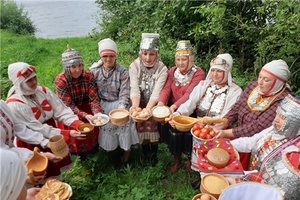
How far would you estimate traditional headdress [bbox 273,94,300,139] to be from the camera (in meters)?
2.22

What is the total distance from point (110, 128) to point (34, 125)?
92cm

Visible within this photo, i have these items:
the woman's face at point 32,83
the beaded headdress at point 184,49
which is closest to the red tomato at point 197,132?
the beaded headdress at point 184,49

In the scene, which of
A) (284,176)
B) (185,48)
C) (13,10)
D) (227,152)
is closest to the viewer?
(284,176)

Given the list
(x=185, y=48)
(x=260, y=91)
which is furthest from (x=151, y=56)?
(x=260, y=91)

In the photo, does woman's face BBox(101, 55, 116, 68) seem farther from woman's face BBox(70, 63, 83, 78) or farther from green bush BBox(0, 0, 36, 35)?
green bush BBox(0, 0, 36, 35)

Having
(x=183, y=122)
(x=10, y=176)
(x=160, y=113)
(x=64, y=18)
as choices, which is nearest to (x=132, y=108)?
(x=160, y=113)

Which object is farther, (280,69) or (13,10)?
(13,10)

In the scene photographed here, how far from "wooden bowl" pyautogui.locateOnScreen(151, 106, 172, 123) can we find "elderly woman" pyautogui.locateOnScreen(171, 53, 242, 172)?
0.33 ft

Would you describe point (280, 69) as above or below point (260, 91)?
above

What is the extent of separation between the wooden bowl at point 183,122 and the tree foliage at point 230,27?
2.03m

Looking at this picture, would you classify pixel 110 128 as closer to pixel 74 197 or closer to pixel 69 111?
pixel 69 111

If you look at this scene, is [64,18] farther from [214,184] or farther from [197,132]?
[214,184]

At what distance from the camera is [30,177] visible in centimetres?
234

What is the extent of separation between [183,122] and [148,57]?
38.9 inches
